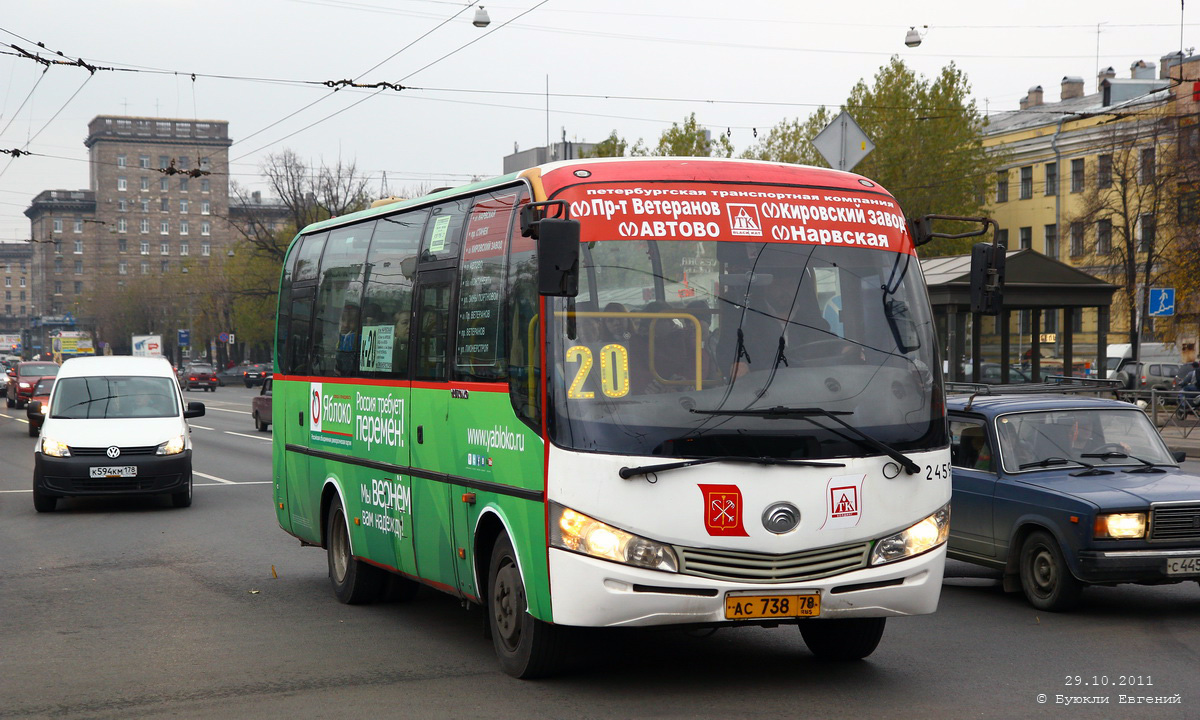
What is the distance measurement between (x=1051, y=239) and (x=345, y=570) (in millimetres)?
62537

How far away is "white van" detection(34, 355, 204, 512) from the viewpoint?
16594mm

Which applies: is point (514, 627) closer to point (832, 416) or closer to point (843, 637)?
point (843, 637)

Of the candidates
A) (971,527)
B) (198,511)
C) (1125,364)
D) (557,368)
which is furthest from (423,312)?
(1125,364)

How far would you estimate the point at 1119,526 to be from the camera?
9000mm

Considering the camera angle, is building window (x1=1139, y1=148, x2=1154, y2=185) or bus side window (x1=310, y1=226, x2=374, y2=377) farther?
building window (x1=1139, y1=148, x2=1154, y2=185)

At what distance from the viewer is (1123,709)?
6547mm

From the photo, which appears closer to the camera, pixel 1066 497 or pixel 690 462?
pixel 690 462

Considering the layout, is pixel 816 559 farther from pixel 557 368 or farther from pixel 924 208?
pixel 924 208

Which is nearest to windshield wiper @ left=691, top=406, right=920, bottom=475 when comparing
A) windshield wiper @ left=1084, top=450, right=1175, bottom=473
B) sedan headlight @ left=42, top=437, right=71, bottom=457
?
windshield wiper @ left=1084, top=450, right=1175, bottom=473

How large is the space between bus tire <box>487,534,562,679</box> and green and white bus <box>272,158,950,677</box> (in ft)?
0.05

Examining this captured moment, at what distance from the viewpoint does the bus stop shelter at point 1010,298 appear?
26.8 m

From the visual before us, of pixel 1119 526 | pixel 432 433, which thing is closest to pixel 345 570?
pixel 432 433

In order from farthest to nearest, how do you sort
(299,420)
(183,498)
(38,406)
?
(38,406)
(183,498)
(299,420)

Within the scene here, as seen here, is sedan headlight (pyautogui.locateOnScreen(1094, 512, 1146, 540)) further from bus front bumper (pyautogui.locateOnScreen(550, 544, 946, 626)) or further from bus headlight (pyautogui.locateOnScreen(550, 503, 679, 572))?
bus headlight (pyautogui.locateOnScreen(550, 503, 679, 572))
